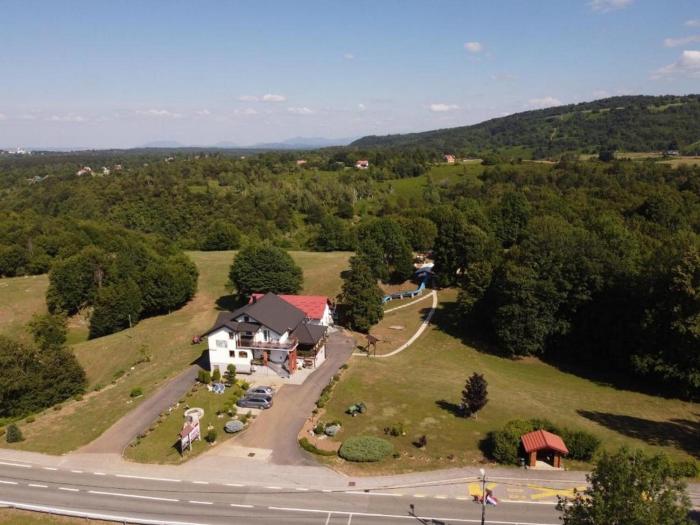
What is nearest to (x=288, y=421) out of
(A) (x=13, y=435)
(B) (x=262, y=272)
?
(A) (x=13, y=435)

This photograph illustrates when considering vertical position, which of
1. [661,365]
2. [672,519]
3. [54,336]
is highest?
[672,519]

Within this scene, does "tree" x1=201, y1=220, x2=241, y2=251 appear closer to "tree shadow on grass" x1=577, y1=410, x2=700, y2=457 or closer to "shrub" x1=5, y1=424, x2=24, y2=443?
"shrub" x1=5, y1=424, x2=24, y2=443

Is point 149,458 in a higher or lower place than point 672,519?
lower

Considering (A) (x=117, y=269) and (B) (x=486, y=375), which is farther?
(A) (x=117, y=269)

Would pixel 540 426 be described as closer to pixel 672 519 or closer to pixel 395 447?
pixel 395 447

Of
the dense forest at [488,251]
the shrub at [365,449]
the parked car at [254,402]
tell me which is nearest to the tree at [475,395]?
the shrub at [365,449]

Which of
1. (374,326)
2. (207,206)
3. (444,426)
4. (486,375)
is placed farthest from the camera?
(207,206)

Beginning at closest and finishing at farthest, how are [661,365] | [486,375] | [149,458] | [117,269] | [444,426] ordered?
[149,458]
[444,426]
[661,365]
[486,375]
[117,269]

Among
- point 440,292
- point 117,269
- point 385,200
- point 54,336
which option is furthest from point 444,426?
point 385,200
